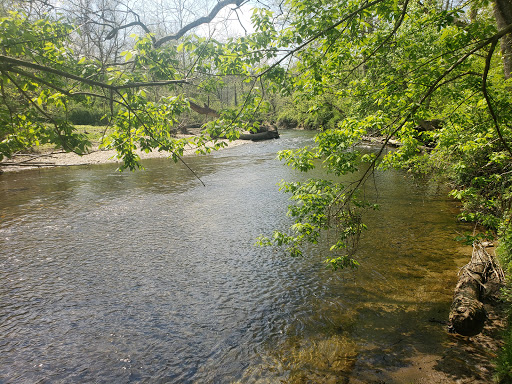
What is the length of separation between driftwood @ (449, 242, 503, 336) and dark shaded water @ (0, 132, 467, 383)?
1.14ft

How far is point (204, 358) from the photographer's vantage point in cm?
515

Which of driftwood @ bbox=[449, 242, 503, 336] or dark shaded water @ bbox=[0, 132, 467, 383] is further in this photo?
driftwood @ bbox=[449, 242, 503, 336]

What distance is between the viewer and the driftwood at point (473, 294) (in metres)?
5.22

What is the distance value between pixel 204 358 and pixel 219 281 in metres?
2.36

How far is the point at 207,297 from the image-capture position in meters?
6.82

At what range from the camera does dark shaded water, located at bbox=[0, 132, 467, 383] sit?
5.00m

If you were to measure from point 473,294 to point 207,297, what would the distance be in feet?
16.2

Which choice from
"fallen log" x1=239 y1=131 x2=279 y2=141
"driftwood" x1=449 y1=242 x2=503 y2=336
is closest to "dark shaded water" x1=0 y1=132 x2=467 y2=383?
"driftwood" x1=449 y1=242 x2=503 y2=336

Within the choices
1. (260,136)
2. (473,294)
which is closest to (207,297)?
(473,294)

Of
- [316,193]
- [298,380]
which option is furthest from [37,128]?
[298,380]

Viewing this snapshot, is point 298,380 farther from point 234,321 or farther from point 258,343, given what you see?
point 234,321

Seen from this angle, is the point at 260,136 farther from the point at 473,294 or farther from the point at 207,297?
the point at 473,294

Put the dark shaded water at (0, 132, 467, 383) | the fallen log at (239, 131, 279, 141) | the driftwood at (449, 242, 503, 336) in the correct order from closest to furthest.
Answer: the dark shaded water at (0, 132, 467, 383), the driftwood at (449, 242, 503, 336), the fallen log at (239, 131, 279, 141)

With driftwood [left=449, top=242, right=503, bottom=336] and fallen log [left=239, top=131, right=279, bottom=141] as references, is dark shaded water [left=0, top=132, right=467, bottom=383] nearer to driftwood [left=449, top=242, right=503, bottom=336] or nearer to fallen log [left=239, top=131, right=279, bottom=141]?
driftwood [left=449, top=242, right=503, bottom=336]
